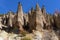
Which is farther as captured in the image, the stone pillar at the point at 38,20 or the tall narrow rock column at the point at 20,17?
the tall narrow rock column at the point at 20,17

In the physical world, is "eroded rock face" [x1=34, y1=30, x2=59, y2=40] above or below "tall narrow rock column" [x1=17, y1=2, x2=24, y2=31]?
below

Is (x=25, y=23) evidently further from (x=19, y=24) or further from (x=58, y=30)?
(x=58, y=30)

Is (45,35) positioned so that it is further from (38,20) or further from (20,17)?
(20,17)

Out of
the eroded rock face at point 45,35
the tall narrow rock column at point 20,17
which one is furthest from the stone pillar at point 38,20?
the tall narrow rock column at point 20,17

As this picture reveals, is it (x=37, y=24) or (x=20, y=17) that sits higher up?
(x=20, y=17)

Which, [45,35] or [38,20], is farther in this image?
[38,20]

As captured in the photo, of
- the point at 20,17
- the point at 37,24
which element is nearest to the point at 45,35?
the point at 37,24

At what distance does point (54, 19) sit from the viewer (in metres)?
67.1

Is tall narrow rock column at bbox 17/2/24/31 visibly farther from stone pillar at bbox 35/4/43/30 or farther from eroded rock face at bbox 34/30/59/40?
eroded rock face at bbox 34/30/59/40

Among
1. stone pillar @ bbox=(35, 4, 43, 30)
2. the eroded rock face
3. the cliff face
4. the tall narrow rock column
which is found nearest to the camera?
the eroded rock face

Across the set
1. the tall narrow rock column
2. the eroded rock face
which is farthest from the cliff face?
the eroded rock face

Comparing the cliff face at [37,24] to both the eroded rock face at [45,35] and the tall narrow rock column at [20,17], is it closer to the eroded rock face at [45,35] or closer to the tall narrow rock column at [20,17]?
the tall narrow rock column at [20,17]

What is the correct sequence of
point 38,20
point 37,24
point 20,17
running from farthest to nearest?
point 20,17
point 38,20
point 37,24

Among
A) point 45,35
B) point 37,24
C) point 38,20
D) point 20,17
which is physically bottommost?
point 45,35
